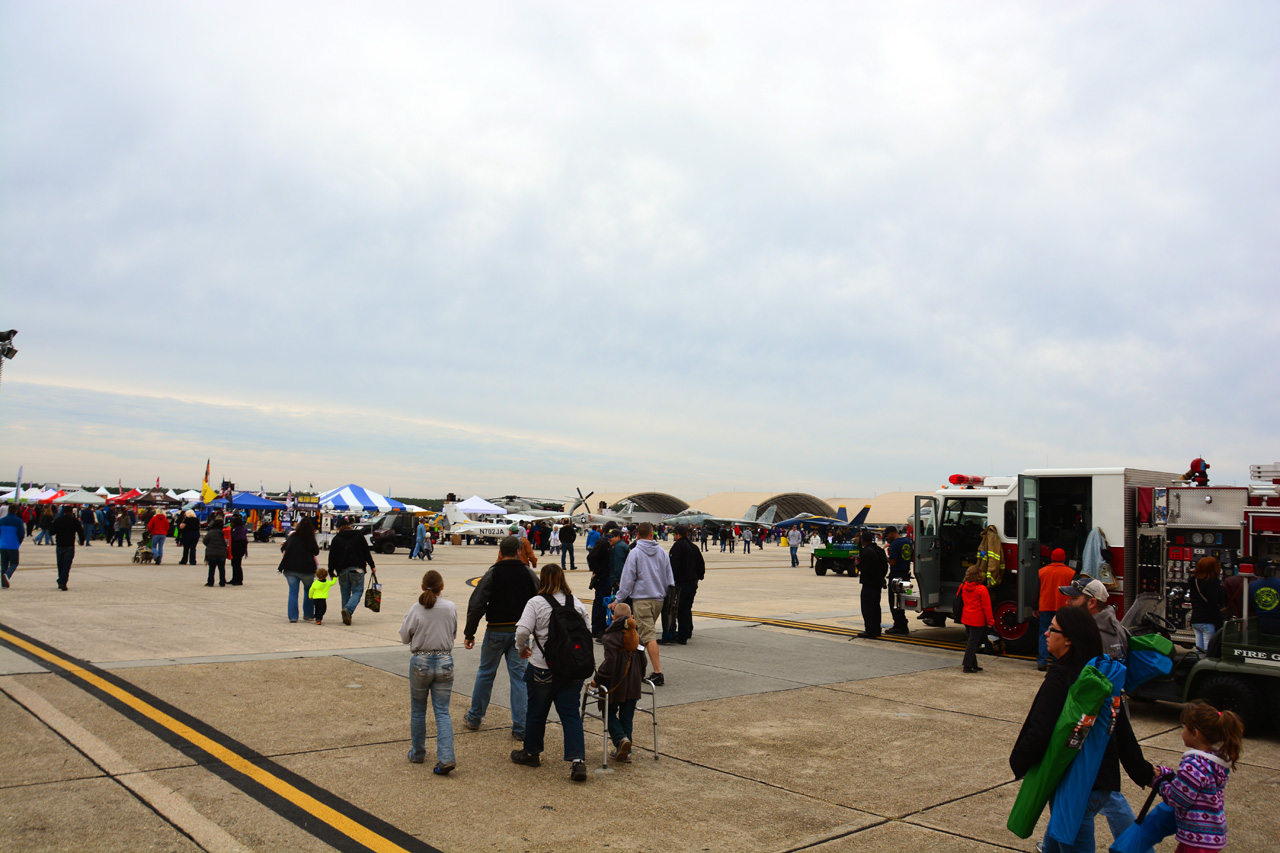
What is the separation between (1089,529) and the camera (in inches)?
452

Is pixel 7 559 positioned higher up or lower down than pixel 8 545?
lower down

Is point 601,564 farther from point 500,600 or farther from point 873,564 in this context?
point 500,600

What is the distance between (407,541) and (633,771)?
32.4 metres

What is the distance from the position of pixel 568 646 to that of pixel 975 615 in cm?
671

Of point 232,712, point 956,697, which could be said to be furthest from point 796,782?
point 232,712

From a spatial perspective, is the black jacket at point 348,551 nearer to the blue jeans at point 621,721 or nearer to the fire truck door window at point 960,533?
the blue jeans at point 621,721

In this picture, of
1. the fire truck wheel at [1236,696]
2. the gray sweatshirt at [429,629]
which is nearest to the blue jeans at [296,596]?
the gray sweatshirt at [429,629]

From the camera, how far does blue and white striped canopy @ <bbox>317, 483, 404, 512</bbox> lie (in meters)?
35.1

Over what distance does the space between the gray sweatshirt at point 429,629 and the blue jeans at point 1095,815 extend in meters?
4.00

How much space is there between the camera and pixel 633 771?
606 centimetres

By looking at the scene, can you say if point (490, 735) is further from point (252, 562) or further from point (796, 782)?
point (252, 562)

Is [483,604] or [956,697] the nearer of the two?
[483,604]

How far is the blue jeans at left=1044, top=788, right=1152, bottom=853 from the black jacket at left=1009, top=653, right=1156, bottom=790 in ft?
0.17

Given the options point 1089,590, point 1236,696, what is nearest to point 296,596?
point 1089,590
